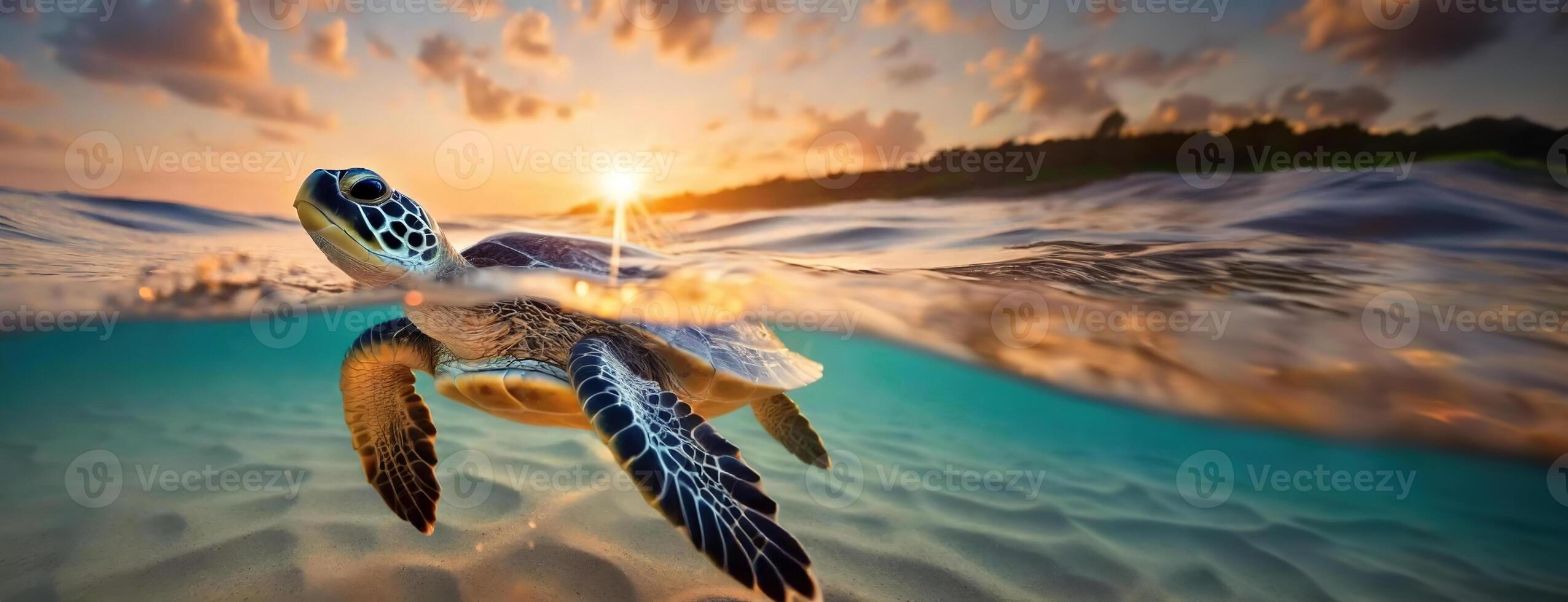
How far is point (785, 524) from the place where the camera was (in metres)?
4.66

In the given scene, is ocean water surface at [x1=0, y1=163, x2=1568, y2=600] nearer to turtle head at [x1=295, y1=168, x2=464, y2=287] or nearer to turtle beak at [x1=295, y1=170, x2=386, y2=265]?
turtle head at [x1=295, y1=168, x2=464, y2=287]

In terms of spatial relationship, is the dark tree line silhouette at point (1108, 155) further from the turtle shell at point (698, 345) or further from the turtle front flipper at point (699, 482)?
the turtle front flipper at point (699, 482)

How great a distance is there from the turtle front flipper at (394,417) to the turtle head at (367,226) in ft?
1.92

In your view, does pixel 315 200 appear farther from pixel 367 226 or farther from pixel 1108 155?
pixel 1108 155

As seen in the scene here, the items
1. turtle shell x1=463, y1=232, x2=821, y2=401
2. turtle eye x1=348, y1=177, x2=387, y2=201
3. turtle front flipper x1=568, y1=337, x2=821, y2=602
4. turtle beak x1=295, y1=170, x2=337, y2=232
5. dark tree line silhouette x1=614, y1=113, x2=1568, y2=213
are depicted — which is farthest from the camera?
dark tree line silhouette x1=614, y1=113, x2=1568, y2=213

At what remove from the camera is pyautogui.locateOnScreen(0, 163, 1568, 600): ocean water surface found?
364 cm

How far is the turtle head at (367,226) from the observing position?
259 cm

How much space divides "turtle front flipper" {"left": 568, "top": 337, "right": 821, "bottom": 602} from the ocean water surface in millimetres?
1314

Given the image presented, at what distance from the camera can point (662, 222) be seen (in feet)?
Answer: 21.4

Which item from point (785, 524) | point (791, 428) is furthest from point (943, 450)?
point (785, 524)

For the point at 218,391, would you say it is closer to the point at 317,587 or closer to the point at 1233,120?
the point at 317,587

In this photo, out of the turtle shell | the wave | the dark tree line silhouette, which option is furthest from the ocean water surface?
A: the turtle shell

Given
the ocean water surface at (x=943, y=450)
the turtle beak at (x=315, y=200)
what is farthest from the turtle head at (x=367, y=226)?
the ocean water surface at (x=943, y=450)

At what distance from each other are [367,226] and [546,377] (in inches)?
47.3
